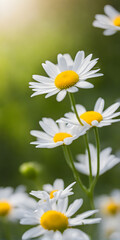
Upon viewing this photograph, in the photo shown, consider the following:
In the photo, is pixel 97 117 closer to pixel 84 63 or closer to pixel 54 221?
pixel 84 63

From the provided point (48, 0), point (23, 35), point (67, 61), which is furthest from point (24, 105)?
point (67, 61)

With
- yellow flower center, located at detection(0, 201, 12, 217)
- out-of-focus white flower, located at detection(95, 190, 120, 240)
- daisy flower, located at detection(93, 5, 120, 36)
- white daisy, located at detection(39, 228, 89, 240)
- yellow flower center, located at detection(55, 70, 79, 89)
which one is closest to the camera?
white daisy, located at detection(39, 228, 89, 240)

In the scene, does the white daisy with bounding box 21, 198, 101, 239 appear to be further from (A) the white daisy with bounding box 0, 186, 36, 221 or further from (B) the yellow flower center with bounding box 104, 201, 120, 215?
(B) the yellow flower center with bounding box 104, 201, 120, 215

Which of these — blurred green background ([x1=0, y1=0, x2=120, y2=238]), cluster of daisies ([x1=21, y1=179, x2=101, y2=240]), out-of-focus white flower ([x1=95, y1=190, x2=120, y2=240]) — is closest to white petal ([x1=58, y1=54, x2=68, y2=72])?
cluster of daisies ([x1=21, y1=179, x2=101, y2=240])

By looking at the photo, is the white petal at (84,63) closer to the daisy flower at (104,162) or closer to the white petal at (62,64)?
the white petal at (62,64)

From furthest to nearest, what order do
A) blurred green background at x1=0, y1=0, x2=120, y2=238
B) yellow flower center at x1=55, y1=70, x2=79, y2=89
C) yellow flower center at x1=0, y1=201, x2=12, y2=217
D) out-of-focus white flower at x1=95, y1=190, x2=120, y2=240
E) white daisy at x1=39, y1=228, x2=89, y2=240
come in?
blurred green background at x1=0, y1=0, x2=120, y2=238
out-of-focus white flower at x1=95, y1=190, x2=120, y2=240
yellow flower center at x1=0, y1=201, x2=12, y2=217
yellow flower center at x1=55, y1=70, x2=79, y2=89
white daisy at x1=39, y1=228, x2=89, y2=240

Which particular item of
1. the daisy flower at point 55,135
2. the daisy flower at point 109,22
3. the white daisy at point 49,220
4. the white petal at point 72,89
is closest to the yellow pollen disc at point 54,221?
the white daisy at point 49,220

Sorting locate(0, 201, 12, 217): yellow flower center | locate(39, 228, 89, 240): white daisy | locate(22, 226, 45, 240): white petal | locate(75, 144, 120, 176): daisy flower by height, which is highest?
locate(0, 201, 12, 217): yellow flower center

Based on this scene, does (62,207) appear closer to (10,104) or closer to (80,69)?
(80,69)
